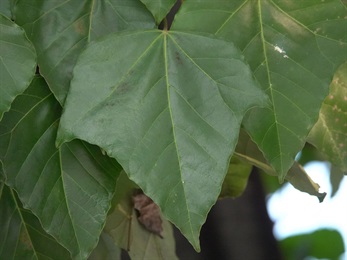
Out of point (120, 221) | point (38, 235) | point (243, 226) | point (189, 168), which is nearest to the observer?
point (189, 168)

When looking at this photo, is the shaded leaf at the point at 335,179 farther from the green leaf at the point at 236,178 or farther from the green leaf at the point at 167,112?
the green leaf at the point at 167,112

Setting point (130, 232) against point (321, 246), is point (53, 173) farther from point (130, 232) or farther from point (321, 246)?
point (321, 246)

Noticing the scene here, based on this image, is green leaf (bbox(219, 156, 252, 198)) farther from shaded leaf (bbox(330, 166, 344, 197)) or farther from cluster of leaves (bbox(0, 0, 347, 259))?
cluster of leaves (bbox(0, 0, 347, 259))

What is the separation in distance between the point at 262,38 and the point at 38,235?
1.14 ft

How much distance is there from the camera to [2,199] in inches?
42.2

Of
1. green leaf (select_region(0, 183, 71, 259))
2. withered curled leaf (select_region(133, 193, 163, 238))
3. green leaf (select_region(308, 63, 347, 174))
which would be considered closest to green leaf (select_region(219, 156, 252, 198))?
withered curled leaf (select_region(133, 193, 163, 238))

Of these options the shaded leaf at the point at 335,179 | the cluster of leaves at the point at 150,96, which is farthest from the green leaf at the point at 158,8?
the shaded leaf at the point at 335,179

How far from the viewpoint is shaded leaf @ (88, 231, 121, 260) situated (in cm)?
120

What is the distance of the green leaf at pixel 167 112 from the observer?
900 millimetres

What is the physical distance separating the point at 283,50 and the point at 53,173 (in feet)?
0.93

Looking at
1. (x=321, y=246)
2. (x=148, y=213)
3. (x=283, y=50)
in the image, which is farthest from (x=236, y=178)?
(x=321, y=246)

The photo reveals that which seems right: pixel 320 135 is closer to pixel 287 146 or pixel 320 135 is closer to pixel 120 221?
pixel 287 146

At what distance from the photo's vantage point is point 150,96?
3.07ft

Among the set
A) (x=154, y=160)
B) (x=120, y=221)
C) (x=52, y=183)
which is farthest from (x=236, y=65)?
(x=120, y=221)
